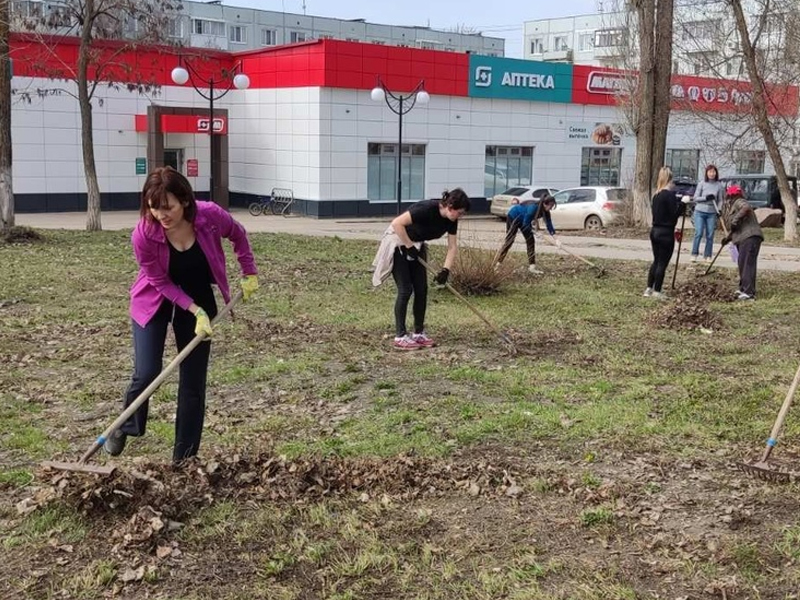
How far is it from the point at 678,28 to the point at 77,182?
805 inches

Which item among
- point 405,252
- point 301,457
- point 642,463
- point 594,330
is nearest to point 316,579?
point 301,457

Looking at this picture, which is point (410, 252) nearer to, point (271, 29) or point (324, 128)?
point (324, 128)

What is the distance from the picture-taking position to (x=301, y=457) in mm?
4844

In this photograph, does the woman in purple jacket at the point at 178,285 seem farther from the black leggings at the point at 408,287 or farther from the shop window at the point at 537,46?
the shop window at the point at 537,46

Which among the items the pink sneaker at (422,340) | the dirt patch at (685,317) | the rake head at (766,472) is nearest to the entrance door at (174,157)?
the dirt patch at (685,317)

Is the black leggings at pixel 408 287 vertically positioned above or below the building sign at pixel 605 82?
below

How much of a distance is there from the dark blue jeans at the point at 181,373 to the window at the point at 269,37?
6770cm

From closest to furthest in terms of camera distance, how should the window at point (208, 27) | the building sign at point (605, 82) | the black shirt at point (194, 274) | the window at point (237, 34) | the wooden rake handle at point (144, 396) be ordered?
the wooden rake handle at point (144, 396), the black shirt at point (194, 274), the building sign at point (605, 82), the window at point (208, 27), the window at point (237, 34)

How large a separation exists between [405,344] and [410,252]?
81 centimetres

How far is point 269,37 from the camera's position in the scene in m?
69.2

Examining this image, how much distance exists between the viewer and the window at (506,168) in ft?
109

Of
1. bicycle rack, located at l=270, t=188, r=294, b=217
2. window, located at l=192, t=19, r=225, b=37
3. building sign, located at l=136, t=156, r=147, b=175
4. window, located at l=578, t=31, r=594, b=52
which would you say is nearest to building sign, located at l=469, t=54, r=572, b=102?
bicycle rack, located at l=270, t=188, r=294, b=217

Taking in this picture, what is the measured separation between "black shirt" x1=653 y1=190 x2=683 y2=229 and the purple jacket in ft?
23.0

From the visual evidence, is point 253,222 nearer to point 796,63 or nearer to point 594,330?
point 796,63
